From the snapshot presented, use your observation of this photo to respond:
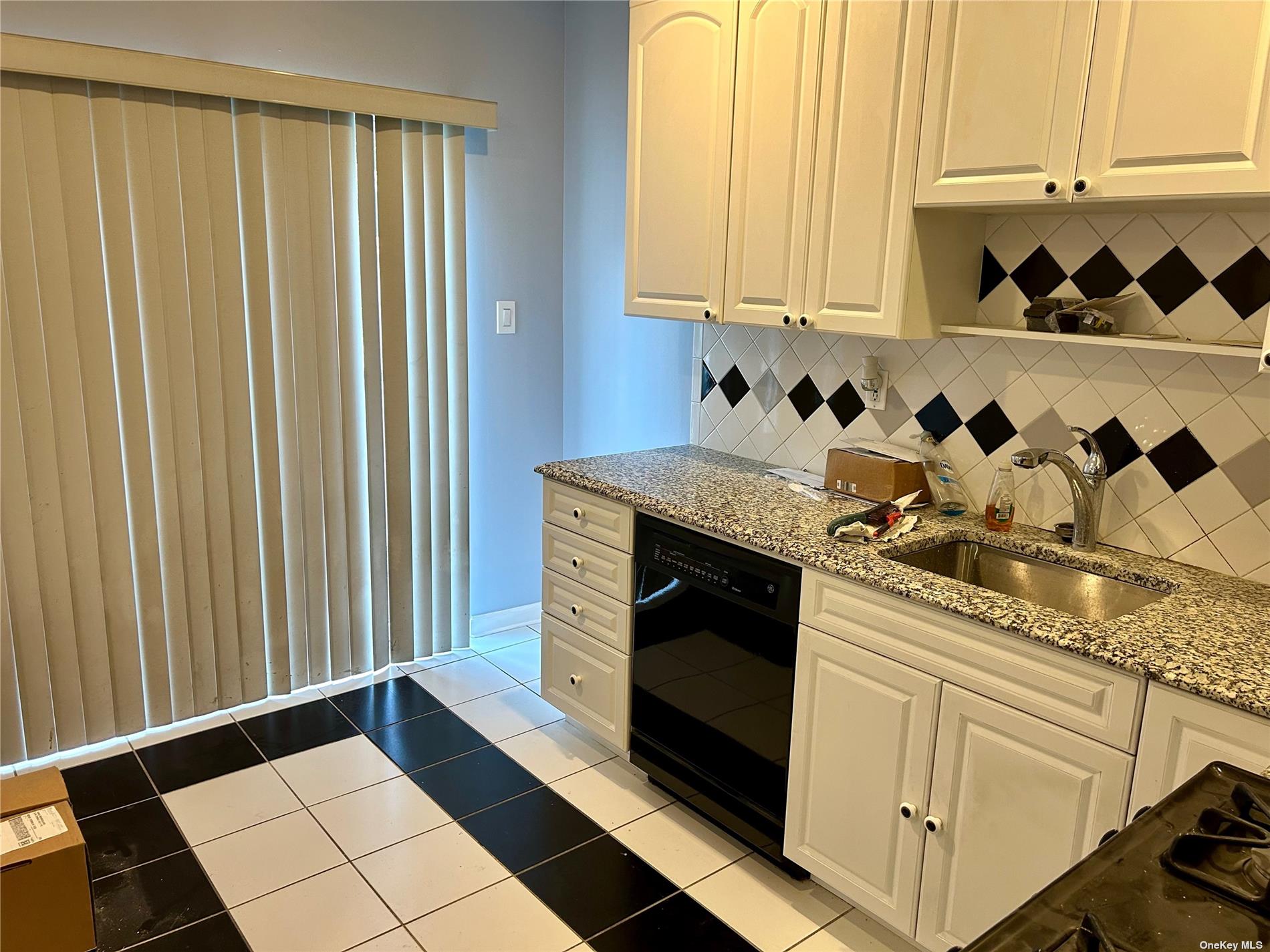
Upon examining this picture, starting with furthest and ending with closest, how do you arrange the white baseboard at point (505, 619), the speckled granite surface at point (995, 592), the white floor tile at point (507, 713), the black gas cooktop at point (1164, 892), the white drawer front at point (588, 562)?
the white baseboard at point (505, 619) < the white floor tile at point (507, 713) < the white drawer front at point (588, 562) < the speckled granite surface at point (995, 592) < the black gas cooktop at point (1164, 892)

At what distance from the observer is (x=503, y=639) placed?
368 cm

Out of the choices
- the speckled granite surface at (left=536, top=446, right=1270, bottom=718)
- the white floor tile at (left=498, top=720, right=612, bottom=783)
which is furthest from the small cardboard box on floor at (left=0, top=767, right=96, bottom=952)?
the speckled granite surface at (left=536, top=446, right=1270, bottom=718)

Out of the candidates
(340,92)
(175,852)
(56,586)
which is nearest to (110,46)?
(340,92)

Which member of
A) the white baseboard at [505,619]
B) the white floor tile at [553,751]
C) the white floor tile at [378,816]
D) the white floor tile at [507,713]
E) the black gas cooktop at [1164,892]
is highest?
the black gas cooktop at [1164,892]

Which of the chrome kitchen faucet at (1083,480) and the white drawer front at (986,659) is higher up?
the chrome kitchen faucet at (1083,480)

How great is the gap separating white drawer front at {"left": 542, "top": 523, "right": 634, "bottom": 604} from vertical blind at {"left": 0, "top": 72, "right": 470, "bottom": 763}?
2.20 feet

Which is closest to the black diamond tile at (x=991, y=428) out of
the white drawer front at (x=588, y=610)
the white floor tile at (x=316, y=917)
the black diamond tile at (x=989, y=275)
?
the black diamond tile at (x=989, y=275)

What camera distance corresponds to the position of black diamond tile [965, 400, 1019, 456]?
2295mm

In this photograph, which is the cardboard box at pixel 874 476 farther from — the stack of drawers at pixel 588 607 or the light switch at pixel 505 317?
the light switch at pixel 505 317

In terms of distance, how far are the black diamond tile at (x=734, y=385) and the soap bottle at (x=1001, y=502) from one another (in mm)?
916

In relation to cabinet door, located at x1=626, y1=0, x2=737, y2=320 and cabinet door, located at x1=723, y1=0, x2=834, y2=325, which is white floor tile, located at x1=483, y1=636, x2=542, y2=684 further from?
cabinet door, located at x1=723, y1=0, x2=834, y2=325

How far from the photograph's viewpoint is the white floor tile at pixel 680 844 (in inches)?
91.4

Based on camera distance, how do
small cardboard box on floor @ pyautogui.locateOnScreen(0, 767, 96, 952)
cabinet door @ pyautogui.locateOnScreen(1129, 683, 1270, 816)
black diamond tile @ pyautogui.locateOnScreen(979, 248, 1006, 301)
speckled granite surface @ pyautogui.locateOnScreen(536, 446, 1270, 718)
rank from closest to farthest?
cabinet door @ pyautogui.locateOnScreen(1129, 683, 1270, 816), speckled granite surface @ pyautogui.locateOnScreen(536, 446, 1270, 718), small cardboard box on floor @ pyautogui.locateOnScreen(0, 767, 96, 952), black diamond tile @ pyautogui.locateOnScreen(979, 248, 1006, 301)

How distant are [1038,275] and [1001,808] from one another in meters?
1.22
